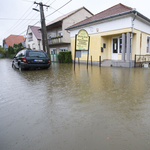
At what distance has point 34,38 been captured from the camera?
1231 inches

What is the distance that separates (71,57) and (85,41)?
718 centimetres

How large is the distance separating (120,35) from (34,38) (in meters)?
23.4

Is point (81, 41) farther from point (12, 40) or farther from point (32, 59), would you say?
point (12, 40)

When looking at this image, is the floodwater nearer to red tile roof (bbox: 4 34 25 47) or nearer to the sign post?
the sign post

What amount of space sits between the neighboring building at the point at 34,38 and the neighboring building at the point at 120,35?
54.8ft

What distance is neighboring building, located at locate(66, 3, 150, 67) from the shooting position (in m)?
11.4

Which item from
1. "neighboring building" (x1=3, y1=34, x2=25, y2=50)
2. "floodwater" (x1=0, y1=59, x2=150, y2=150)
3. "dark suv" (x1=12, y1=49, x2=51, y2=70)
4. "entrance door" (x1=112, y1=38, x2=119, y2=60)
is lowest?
"floodwater" (x1=0, y1=59, x2=150, y2=150)

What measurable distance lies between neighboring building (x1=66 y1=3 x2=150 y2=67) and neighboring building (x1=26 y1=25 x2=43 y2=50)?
1670 cm

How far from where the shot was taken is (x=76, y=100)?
148 inches

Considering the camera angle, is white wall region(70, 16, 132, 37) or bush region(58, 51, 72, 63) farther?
bush region(58, 51, 72, 63)

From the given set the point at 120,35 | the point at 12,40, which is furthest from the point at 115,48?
the point at 12,40

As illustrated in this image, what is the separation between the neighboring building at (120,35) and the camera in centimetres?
1138

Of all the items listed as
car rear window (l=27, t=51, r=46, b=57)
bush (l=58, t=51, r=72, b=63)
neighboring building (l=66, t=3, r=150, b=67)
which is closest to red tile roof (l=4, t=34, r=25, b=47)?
bush (l=58, t=51, r=72, b=63)

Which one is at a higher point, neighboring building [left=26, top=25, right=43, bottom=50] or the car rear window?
neighboring building [left=26, top=25, right=43, bottom=50]
